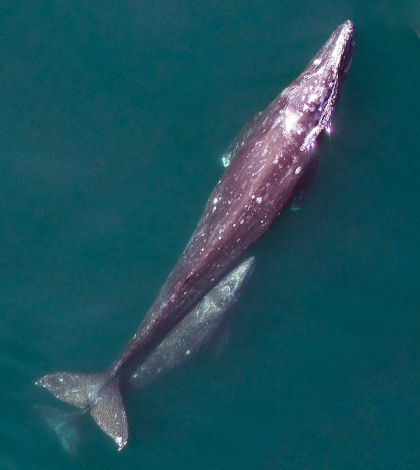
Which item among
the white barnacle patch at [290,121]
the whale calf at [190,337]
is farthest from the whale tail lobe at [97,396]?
the white barnacle patch at [290,121]

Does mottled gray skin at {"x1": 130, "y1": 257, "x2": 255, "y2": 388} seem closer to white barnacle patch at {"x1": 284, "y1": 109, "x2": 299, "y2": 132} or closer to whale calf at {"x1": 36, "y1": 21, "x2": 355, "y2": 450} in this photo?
whale calf at {"x1": 36, "y1": 21, "x2": 355, "y2": 450}

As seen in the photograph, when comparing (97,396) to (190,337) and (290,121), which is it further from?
(290,121)

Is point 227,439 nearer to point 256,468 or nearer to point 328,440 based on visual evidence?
point 256,468

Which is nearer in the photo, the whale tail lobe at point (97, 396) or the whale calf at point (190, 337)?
the whale tail lobe at point (97, 396)

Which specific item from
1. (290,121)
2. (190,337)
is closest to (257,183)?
(290,121)

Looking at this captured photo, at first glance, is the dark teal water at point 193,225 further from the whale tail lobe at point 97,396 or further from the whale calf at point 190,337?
the whale tail lobe at point 97,396

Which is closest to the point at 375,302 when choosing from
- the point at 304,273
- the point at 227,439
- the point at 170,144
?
the point at 304,273
